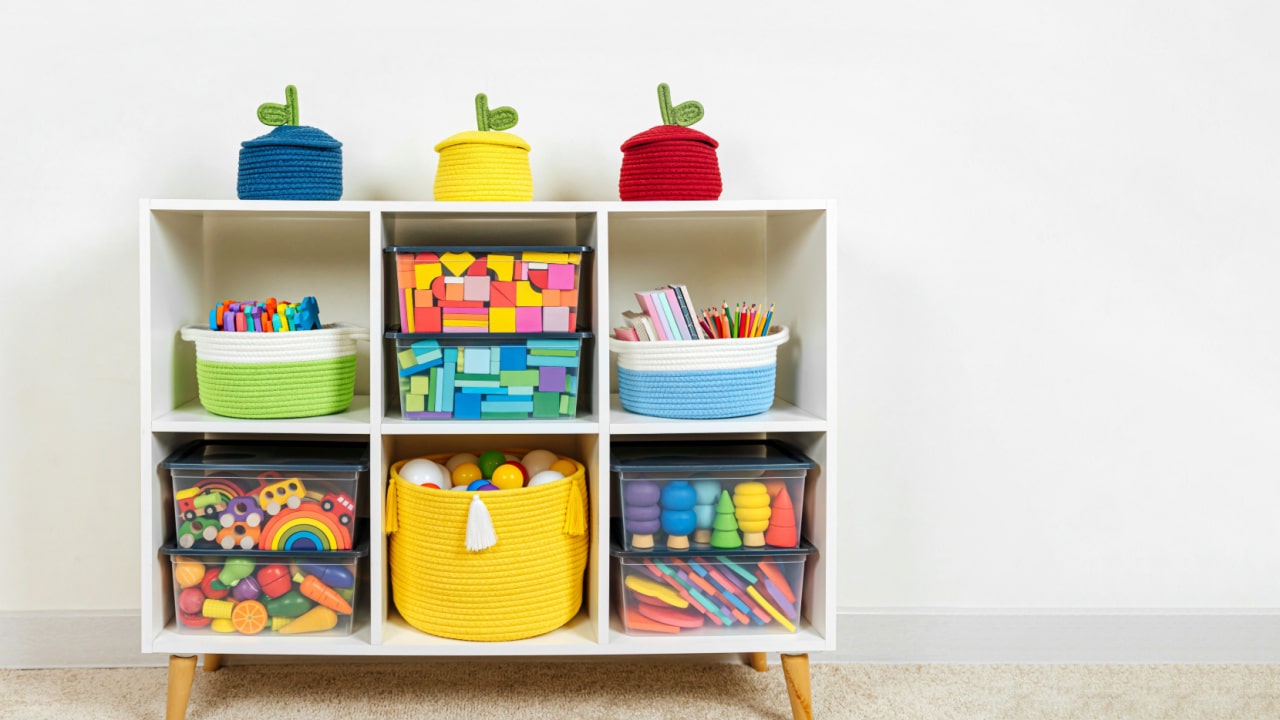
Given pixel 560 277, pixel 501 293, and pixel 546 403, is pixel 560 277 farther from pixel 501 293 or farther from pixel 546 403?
pixel 546 403

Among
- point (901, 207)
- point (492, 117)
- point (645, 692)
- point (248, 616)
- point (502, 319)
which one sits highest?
point (492, 117)

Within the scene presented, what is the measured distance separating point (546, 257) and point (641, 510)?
1.42ft

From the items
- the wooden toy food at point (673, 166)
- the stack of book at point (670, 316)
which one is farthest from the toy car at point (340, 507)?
the wooden toy food at point (673, 166)

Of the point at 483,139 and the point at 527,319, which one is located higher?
the point at 483,139

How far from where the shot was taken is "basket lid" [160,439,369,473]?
147 cm

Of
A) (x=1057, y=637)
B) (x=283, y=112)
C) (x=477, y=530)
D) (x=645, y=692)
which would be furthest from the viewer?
(x=1057, y=637)

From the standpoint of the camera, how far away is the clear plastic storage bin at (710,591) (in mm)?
1513

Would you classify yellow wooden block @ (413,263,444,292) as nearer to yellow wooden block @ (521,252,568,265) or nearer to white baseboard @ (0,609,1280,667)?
yellow wooden block @ (521,252,568,265)

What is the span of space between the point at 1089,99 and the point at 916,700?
1166mm

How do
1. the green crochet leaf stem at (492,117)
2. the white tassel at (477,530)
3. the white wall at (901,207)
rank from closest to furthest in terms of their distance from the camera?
the white tassel at (477,530) → the green crochet leaf stem at (492,117) → the white wall at (901,207)

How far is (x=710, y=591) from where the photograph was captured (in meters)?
1.52

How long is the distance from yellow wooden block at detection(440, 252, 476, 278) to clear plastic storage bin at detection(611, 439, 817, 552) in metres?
0.40

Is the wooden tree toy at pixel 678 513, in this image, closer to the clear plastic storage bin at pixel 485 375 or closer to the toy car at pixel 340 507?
the clear plastic storage bin at pixel 485 375

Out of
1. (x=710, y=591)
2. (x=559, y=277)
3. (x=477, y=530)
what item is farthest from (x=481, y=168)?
(x=710, y=591)
